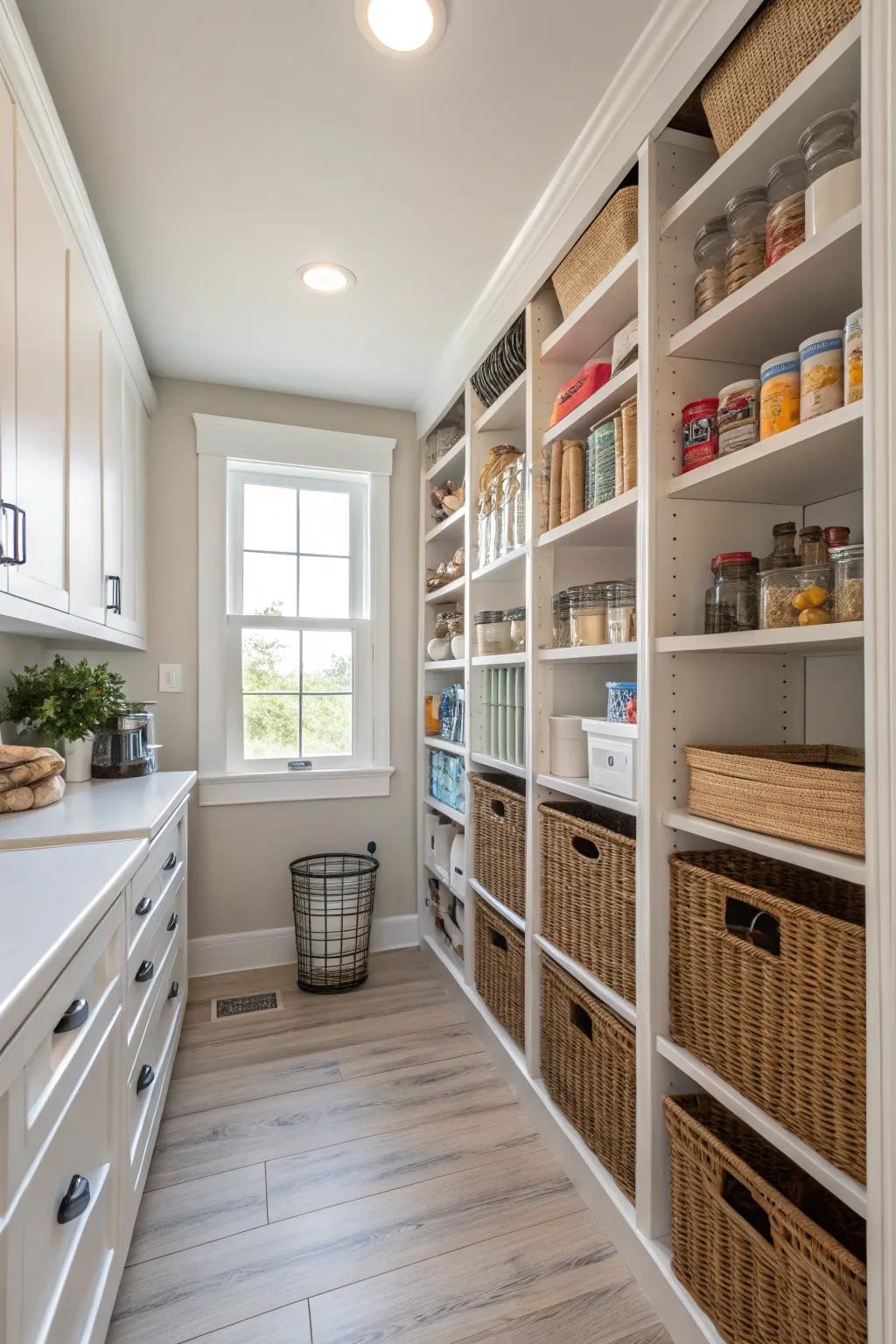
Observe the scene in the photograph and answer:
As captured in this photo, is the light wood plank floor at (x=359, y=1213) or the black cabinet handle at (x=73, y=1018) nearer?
the black cabinet handle at (x=73, y=1018)

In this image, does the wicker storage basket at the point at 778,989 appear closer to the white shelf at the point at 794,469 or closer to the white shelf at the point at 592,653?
the white shelf at the point at 592,653

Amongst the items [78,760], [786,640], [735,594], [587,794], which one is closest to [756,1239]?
[587,794]

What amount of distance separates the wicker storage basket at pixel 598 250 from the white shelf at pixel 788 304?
350 millimetres

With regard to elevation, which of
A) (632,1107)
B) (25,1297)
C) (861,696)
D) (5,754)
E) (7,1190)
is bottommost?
(632,1107)

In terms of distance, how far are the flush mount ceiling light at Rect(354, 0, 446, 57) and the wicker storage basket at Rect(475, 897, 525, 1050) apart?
2156mm

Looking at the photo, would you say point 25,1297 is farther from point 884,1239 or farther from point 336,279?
point 336,279

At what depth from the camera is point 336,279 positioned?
2088 millimetres

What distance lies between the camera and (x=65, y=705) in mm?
2010

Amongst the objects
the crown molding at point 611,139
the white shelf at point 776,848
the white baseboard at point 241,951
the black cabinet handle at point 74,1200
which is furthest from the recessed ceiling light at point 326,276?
the white baseboard at point 241,951

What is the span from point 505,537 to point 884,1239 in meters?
1.75

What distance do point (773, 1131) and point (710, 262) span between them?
5.16ft

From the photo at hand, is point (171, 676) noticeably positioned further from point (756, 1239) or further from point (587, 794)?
point (756, 1239)

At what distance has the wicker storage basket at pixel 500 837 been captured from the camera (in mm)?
2031

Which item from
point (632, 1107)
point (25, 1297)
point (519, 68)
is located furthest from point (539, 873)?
point (519, 68)
